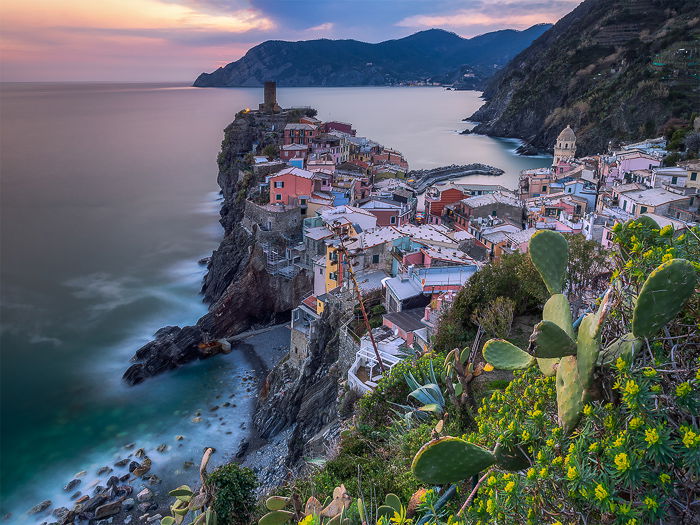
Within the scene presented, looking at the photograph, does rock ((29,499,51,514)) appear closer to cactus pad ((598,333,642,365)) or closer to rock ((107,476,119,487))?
rock ((107,476,119,487))

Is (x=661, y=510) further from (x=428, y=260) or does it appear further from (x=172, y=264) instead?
(x=172, y=264)

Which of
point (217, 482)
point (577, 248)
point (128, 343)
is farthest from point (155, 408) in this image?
point (577, 248)

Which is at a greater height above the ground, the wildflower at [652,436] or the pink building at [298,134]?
the wildflower at [652,436]

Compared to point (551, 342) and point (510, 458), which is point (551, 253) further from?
point (510, 458)

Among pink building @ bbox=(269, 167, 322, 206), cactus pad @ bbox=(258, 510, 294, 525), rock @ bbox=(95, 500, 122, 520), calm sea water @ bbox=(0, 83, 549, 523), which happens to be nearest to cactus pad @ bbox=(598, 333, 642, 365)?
cactus pad @ bbox=(258, 510, 294, 525)

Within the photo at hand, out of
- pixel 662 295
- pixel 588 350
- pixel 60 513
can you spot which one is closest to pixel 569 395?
pixel 588 350

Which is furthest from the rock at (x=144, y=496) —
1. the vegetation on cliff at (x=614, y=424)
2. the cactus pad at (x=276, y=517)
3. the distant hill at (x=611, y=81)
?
the distant hill at (x=611, y=81)

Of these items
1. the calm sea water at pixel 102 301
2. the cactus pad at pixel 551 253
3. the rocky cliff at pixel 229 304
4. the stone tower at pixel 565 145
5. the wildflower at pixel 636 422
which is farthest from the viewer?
the stone tower at pixel 565 145

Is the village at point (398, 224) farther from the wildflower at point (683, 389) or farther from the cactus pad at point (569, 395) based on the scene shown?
the wildflower at point (683, 389)
